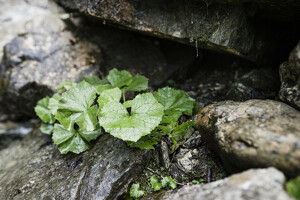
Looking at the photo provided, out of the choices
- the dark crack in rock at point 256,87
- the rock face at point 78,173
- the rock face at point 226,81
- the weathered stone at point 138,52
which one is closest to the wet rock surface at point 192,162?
the rock face at point 78,173

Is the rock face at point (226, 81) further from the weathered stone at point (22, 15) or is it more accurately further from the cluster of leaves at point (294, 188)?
the weathered stone at point (22, 15)

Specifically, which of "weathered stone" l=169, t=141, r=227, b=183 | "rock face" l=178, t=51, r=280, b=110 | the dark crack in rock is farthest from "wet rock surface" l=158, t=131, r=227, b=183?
the dark crack in rock

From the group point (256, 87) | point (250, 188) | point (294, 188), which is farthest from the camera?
point (256, 87)

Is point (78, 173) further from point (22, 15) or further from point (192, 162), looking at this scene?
point (22, 15)

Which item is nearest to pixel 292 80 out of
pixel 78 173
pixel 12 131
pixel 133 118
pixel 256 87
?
pixel 256 87

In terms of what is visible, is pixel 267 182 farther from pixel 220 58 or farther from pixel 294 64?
pixel 220 58

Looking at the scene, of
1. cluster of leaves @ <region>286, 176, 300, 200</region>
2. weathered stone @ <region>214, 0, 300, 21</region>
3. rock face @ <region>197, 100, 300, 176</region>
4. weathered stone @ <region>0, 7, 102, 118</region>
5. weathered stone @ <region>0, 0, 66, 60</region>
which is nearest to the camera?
cluster of leaves @ <region>286, 176, 300, 200</region>

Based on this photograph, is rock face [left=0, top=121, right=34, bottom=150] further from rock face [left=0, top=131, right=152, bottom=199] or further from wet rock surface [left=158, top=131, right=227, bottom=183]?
wet rock surface [left=158, top=131, right=227, bottom=183]
